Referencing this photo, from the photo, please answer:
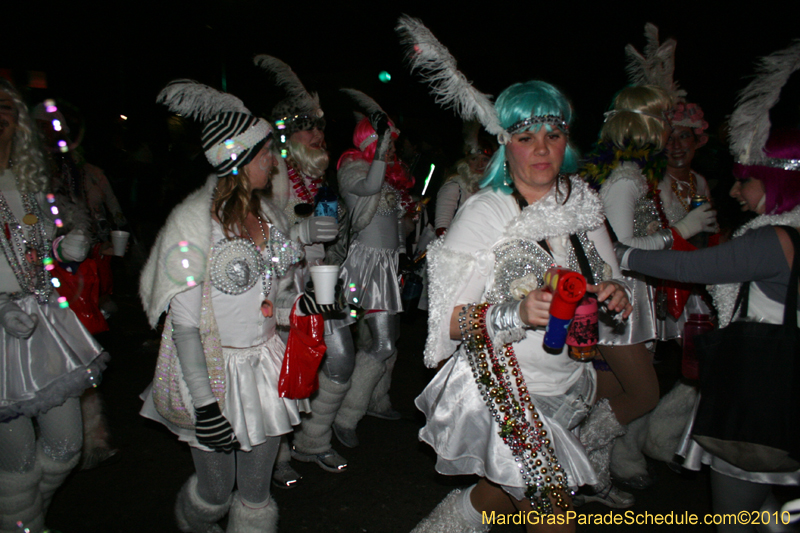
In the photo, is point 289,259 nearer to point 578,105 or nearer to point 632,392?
point 632,392

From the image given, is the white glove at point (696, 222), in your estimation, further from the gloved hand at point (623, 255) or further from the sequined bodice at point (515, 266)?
the sequined bodice at point (515, 266)

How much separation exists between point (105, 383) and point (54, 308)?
2900 millimetres

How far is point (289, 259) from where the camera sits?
2570mm

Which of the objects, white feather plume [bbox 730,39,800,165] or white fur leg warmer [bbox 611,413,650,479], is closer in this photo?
white feather plume [bbox 730,39,800,165]

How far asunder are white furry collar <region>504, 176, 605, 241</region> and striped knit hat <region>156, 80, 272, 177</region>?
3.97ft

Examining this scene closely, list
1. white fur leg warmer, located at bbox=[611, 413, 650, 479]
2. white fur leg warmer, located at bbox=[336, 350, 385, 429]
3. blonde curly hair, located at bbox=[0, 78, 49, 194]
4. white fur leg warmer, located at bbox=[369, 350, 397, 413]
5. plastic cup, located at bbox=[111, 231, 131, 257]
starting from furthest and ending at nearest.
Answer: white fur leg warmer, located at bbox=[369, 350, 397, 413]
white fur leg warmer, located at bbox=[336, 350, 385, 429]
white fur leg warmer, located at bbox=[611, 413, 650, 479]
plastic cup, located at bbox=[111, 231, 131, 257]
blonde curly hair, located at bbox=[0, 78, 49, 194]

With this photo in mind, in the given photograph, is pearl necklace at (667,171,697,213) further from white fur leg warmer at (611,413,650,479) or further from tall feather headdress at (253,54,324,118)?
tall feather headdress at (253,54,324,118)

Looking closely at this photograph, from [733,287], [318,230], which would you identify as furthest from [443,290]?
[733,287]

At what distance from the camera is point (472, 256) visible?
2.07 meters

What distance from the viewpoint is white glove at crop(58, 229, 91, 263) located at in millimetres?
2754

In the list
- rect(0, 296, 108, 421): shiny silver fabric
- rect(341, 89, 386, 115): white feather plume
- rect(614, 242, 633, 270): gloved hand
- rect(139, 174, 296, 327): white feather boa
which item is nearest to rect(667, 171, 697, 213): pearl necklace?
rect(614, 242, 633, 270): gloved hand

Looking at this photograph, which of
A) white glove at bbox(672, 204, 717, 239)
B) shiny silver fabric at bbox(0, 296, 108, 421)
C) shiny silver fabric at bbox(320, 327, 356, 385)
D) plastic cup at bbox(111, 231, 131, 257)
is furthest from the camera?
shiny silver fabric at bbox(320, 327, 356, 385)

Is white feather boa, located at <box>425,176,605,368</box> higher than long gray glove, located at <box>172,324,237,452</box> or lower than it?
higher

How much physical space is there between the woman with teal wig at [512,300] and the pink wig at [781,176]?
748mm
